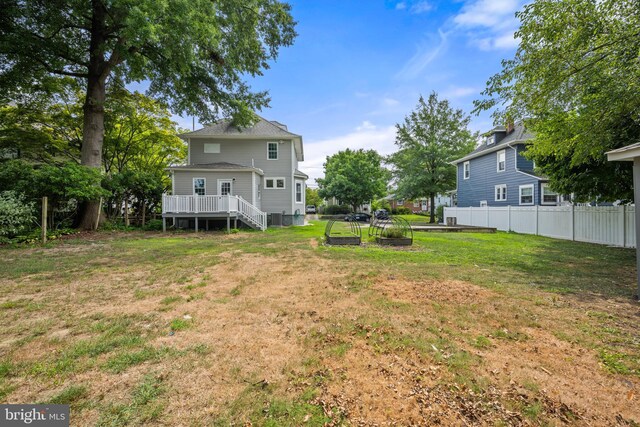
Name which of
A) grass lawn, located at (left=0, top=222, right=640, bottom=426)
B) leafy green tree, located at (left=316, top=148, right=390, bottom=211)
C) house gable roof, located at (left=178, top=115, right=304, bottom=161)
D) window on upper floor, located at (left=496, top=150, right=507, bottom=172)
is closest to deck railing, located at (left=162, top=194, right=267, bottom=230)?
house gable roof, located at (left=178, top=115, right=304, bottom=161)

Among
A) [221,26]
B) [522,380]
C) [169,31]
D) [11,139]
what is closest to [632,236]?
[522,380]

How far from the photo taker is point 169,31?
36.0 feet

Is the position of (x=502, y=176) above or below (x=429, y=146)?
below

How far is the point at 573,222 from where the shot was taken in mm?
12453

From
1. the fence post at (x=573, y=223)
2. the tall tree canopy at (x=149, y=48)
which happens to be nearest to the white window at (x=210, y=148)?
the tall tree canopy at (x=149, y=48)

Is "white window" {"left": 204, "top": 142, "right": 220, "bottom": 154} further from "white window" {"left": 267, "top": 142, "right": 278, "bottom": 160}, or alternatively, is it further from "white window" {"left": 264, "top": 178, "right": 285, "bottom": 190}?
"white window" {"left": 264, "top": 178, "right": 285, "bottom": 190}

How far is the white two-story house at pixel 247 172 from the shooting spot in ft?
56.6

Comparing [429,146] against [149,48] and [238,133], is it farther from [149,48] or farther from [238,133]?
[149,48]

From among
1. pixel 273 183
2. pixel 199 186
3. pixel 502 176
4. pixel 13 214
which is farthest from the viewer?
pixel 502 176

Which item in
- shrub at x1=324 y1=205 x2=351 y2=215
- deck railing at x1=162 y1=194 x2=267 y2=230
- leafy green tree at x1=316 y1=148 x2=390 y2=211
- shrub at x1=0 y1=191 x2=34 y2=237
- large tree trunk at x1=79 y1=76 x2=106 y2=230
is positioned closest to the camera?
shrub at x1=0 y1=191 x2=34 y2=237

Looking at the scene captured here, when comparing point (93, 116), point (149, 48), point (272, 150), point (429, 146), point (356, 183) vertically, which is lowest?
point (356, 183)

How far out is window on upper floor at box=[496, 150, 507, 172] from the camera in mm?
20816

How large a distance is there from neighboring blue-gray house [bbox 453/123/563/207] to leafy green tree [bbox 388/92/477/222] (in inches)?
65.0

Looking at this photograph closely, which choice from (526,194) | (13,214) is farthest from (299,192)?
(526,194)
